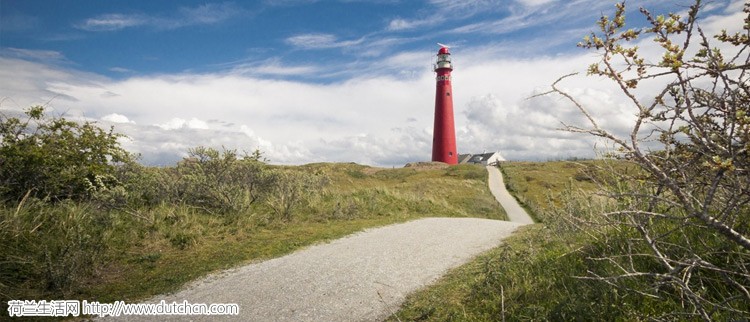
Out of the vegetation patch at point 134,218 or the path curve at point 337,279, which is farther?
the vegetation patch at point 134,218

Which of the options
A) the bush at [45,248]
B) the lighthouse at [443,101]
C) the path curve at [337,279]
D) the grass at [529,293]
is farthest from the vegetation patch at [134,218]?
the lighthouse at [443,101]

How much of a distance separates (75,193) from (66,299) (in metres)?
5.48

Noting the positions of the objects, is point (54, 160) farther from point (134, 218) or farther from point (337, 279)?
point (337, 279)

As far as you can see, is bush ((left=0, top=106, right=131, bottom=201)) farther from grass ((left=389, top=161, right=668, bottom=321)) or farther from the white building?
the white building

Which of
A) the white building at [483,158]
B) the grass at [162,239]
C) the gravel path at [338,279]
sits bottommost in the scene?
the gravel path at [338,279]

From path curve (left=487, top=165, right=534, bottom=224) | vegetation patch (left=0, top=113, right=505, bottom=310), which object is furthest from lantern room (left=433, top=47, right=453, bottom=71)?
vegetation patch (left=0, top=113, right=505, bottom=310)

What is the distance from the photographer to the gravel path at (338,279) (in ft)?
18.3

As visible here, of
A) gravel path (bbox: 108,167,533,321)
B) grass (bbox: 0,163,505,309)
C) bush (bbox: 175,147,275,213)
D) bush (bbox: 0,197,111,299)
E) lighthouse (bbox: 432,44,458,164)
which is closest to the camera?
gravel path (bbox: 108,167,533,321)

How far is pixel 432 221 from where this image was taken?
14.7 m

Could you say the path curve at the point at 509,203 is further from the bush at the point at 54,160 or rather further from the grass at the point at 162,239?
the bush at the point at 54,160

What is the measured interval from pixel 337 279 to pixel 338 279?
19 mm

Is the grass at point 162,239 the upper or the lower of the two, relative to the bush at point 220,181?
lower

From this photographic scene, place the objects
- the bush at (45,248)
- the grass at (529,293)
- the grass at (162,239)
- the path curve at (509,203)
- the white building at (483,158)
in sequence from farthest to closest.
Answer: the white building at (483,158) < the path curve at (509,203) < the grass at (162,239) < the bush at (45,248) < the grass at (529,293)

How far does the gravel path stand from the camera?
18.3 ft
